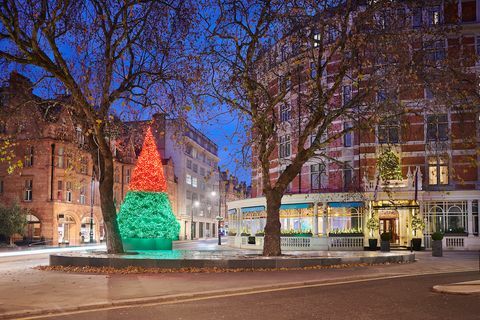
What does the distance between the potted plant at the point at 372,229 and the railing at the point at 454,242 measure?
5093 mm

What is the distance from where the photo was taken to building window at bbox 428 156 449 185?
43.6 m

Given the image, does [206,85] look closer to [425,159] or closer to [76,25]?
[76,25]

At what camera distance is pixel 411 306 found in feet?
38.3

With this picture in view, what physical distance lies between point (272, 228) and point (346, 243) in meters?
18.9

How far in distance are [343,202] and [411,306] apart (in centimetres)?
3077

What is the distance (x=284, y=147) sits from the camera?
51188 mm

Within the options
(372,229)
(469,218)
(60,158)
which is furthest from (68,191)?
(469,218)

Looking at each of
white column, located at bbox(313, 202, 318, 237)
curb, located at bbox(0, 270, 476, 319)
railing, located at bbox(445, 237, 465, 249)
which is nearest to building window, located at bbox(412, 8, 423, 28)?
curb, located at bbox(0, 270, 476, 319)

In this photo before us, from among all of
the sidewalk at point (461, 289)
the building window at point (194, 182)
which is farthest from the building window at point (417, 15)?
the building window at point (194, 182)

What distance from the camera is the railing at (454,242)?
1628 inches

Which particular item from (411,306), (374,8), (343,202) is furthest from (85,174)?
(411,306)

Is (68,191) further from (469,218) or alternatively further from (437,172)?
(469,218)

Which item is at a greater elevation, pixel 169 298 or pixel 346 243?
pixel 169 298

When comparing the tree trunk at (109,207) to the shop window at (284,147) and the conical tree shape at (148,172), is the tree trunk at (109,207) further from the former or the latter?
the shop window at (284,147)
